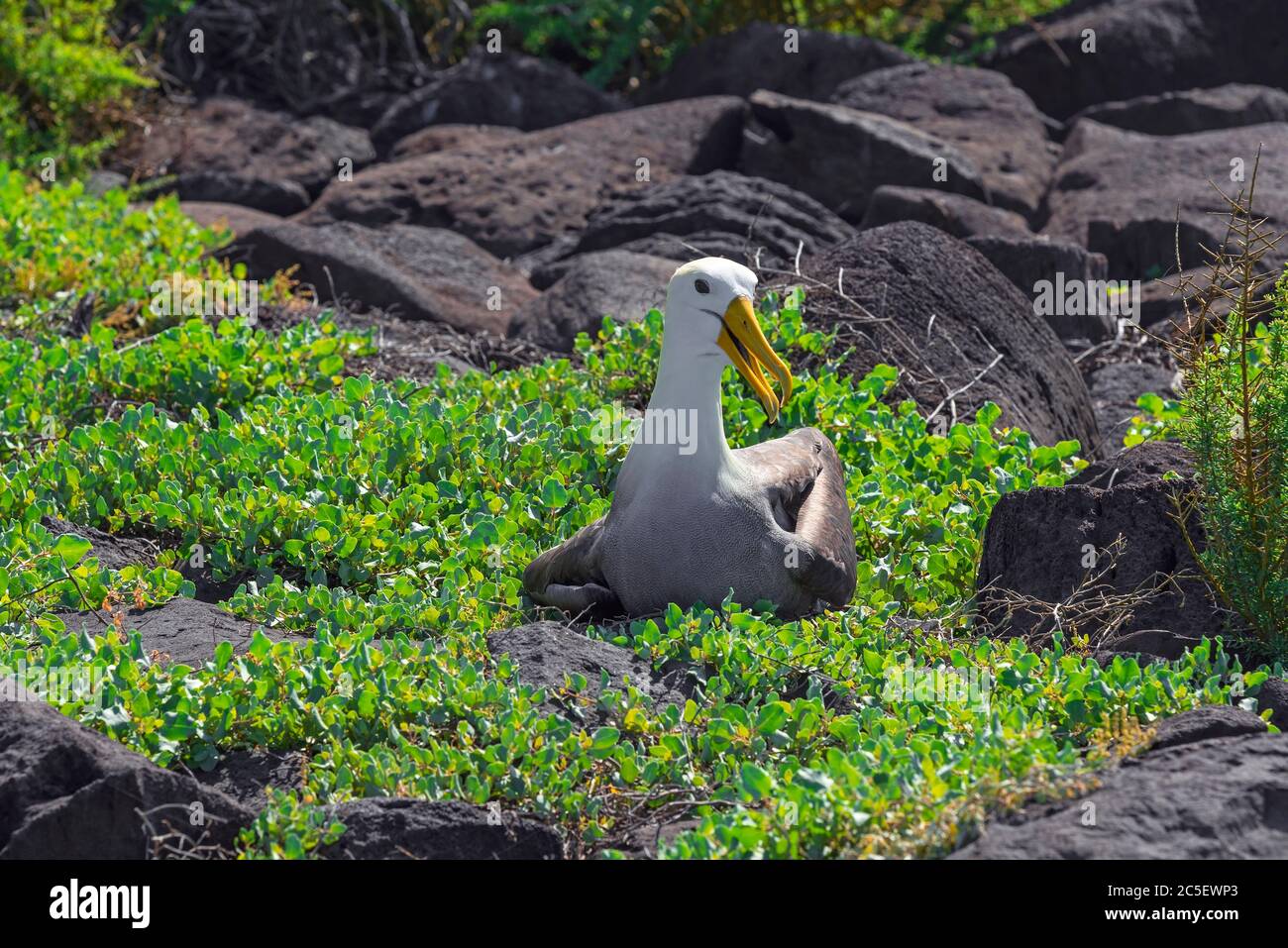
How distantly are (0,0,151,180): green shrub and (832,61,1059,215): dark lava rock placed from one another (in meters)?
5.95

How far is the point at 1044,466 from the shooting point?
7.52 m

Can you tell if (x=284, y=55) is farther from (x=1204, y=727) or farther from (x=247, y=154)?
(x=1204, y=727)

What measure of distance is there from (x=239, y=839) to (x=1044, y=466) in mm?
4292

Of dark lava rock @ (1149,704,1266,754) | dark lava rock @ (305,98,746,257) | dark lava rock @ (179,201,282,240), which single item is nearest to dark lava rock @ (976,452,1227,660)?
dark lava rock @ (1149,704,1266,754)

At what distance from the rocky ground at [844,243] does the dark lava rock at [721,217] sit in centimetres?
2

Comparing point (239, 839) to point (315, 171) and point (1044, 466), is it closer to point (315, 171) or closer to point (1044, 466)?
point (1044, 466)

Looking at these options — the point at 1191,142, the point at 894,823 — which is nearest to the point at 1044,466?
the point at 894,823

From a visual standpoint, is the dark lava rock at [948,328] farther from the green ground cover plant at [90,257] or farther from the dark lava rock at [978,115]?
the dark lava rock at [978,115]

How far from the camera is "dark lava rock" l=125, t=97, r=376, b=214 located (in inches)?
520

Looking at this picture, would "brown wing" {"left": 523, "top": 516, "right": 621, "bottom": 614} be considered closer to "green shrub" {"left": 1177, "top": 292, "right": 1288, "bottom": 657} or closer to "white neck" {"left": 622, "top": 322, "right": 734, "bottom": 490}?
"white neck" {"left": 622, "top": 322, "right": 734, "bottom": 490}

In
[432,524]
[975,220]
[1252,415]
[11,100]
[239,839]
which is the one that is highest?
[11,100]

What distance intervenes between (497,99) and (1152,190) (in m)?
5.59

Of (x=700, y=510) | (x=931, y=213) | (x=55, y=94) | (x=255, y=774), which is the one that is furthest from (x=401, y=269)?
(x=255, y=774)
